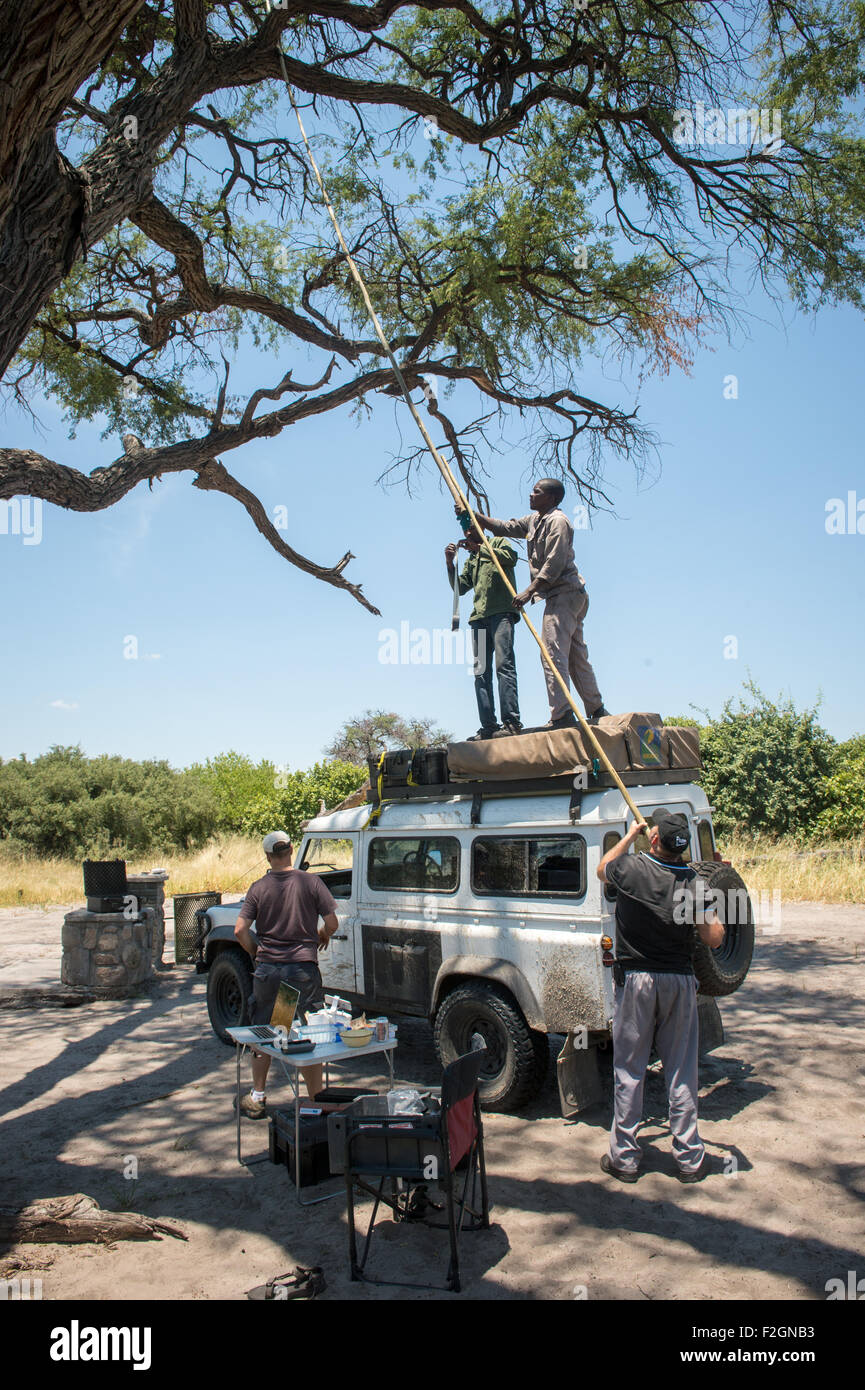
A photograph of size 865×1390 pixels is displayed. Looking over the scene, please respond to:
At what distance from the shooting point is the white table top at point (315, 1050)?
4.84 m

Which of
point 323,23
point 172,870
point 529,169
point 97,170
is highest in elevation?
point 323,23

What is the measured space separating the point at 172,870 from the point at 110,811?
7650mm

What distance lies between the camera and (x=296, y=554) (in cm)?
1018

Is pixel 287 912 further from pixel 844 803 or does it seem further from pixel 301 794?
pixel 301 794

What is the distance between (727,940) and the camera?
578 cm

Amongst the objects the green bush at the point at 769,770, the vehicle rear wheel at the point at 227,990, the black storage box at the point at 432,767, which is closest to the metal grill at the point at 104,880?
the vehicle rear wheel at the point at 227,990

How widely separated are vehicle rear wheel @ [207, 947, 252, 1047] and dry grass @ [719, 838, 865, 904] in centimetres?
1002

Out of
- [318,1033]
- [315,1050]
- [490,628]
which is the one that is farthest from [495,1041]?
[490,628]

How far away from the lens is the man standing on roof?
6.39m

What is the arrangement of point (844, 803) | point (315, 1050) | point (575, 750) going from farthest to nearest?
point (844, 803) < point (575, 750) < point (315, 1050)

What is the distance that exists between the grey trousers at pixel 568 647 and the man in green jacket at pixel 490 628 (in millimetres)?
498

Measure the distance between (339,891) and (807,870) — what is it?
428 inches
